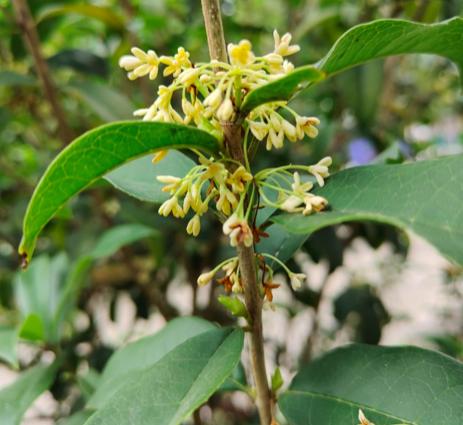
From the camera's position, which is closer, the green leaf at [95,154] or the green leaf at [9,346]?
the green leaf at [95,154]

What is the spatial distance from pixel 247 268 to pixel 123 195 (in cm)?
81

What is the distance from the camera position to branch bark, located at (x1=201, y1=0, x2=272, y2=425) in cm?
44

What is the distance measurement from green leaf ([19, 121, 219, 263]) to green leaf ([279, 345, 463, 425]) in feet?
0.89

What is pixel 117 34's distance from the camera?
1.21 meters

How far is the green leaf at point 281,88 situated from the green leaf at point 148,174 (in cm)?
14

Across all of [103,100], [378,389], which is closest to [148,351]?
[378,389]

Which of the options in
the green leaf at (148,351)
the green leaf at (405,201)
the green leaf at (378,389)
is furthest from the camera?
the green leaf at (148,351)

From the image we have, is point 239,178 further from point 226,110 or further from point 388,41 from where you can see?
point 388,41

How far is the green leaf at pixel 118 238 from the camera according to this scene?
2.84 ft

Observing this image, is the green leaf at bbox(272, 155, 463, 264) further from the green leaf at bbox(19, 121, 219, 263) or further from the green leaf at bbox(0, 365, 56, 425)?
the green leaf at bbox(0, 365, 56, 425)

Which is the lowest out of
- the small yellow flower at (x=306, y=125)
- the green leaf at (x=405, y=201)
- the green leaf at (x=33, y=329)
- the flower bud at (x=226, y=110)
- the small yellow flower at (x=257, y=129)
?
→ the green leaf at (x=33, y=329)

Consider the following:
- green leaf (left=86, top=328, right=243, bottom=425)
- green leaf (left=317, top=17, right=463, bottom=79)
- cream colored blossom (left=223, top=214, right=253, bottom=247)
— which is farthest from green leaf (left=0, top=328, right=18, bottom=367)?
green leaf (left=317, top=17, right=463, bottom=79)

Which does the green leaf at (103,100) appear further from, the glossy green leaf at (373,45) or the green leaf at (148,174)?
the glossy green leaf at (373,45)

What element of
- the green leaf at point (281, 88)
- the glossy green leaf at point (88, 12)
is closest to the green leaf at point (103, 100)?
the glossy green leaf at point (88, 12)
